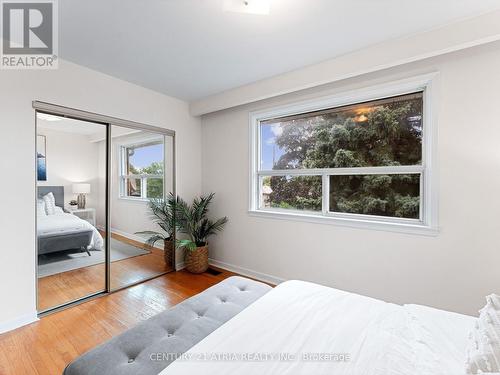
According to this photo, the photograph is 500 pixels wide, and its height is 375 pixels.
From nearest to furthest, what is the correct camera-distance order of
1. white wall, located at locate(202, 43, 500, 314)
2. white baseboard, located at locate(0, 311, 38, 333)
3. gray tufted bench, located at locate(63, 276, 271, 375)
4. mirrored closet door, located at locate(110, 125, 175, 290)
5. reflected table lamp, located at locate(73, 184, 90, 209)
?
gray tufted bench, located at locate(63, 276, 271, 375) → white wall, located at locate(202, 43, 500, 314) → white baseboard, located at locate(0, 311, 38, 333) → reflected table lamp, located at locate(73, 184, 90, 209) → mirrored closet door, located at locate(110, 125, 175, 290)

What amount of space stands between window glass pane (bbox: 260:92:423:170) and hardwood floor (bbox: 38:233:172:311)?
196cm

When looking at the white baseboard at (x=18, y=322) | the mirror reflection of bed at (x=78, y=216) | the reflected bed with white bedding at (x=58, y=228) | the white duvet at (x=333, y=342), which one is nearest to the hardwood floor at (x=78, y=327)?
the white baseboard at (x=18, y=322)

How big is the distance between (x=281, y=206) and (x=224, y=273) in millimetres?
1237

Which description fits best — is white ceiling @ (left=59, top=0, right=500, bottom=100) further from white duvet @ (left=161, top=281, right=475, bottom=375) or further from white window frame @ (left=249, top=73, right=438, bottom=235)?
white duvet @ (left=161, top=281, right=475, bottom=375)

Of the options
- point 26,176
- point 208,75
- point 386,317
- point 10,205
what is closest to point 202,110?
point 208,75

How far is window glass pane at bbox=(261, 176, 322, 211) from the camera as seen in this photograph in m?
2.78

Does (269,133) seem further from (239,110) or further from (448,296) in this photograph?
(448,296)

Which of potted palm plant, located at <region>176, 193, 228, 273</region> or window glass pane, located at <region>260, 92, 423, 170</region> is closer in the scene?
window glass pane, located at <region>260, 92, 423, 170</region>

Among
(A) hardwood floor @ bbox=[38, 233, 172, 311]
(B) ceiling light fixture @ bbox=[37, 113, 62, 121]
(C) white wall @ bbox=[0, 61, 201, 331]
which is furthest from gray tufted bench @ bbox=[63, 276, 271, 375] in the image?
(B) ceiling light fixture @ bbox=[37, 113, 62, 121]

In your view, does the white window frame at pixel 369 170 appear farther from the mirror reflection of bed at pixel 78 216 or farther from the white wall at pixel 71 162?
the white wall at pixel 71 162

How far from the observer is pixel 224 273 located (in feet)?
10.8

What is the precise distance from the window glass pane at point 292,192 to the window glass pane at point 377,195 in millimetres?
197

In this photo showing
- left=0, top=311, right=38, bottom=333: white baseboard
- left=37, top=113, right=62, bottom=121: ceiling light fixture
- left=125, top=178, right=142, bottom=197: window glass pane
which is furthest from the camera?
left=125, top=178, right=142, bottom=197: window glass pane

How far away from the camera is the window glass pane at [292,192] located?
2.78 metres
